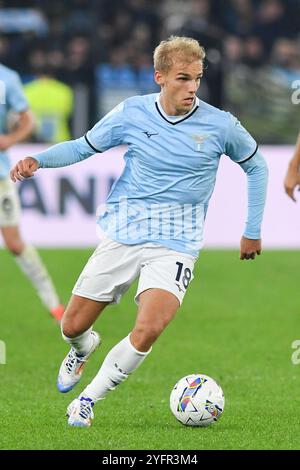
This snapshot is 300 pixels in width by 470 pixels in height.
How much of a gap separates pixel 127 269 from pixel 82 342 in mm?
654

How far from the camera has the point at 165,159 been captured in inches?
263

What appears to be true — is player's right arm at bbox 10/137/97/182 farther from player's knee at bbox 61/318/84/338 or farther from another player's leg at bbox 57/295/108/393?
player's knee at bbox 61/318/84/338

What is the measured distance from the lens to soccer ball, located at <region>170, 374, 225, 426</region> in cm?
660

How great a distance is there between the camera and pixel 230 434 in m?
6.39

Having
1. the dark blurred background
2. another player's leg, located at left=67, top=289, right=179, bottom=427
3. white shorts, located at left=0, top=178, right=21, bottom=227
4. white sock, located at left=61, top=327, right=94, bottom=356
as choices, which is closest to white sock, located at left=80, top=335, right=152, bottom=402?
another player's leg, located at left=67, top=289, right=179, bottom=427

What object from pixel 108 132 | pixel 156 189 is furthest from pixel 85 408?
pixel 108 132

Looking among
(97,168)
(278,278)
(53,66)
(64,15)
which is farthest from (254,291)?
(64,15)

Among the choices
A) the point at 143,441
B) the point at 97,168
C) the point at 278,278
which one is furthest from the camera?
the point at 97,168

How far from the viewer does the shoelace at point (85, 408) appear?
653 centimetres

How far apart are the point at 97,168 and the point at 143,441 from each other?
10689 millimetres

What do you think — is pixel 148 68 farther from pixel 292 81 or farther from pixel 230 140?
pixel 230 140

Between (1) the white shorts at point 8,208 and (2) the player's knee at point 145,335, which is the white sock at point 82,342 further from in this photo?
(1) the white shorts at point 8,208

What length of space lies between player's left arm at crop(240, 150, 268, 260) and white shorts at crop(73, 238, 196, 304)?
0.37 metres

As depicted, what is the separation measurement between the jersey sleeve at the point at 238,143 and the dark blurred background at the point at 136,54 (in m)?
11.9
